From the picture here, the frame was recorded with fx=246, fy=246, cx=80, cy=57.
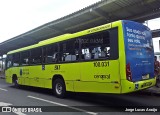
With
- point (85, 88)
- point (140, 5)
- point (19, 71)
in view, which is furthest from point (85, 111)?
point (19, 71)

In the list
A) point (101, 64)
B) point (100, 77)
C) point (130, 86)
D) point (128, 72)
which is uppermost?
point (101, 64)

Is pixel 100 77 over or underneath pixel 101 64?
underneath

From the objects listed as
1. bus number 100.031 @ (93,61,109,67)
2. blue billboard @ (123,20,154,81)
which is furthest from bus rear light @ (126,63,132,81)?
bus number 100.031 @ (93,61,109,67)

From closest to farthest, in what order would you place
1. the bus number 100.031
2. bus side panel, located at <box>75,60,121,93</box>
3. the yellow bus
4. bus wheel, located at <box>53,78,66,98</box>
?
1. the yellow bus
2. bus side panel, located at <box>75,60,121,93</box>
3. the bus number 100.031
4. bus wheel, located at <box>53,78,66,98</box>

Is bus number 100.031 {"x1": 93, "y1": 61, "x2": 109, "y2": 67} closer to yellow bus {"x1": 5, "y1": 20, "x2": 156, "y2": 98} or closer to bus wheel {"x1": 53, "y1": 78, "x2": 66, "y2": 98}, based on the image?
yellow bus {"x1": 5, "y1": 20, "x2": 156, "y2": 98}

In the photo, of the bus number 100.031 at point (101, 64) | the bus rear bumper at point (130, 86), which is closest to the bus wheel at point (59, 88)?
the bus number 100.031 at point (101, 64)

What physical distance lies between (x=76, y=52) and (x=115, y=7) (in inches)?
201

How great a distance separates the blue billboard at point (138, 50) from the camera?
8641mm

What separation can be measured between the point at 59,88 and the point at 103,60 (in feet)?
12.4

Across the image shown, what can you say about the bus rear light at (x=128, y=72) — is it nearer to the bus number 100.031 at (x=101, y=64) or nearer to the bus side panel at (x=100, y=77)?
the bus side panel at (x=100, y=77)

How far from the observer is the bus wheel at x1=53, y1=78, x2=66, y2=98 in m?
11.8

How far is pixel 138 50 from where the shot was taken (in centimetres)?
912

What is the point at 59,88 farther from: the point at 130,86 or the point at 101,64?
the point at 130,86

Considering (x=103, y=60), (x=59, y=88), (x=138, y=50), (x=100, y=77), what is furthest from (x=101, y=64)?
(x=59, y=88)
